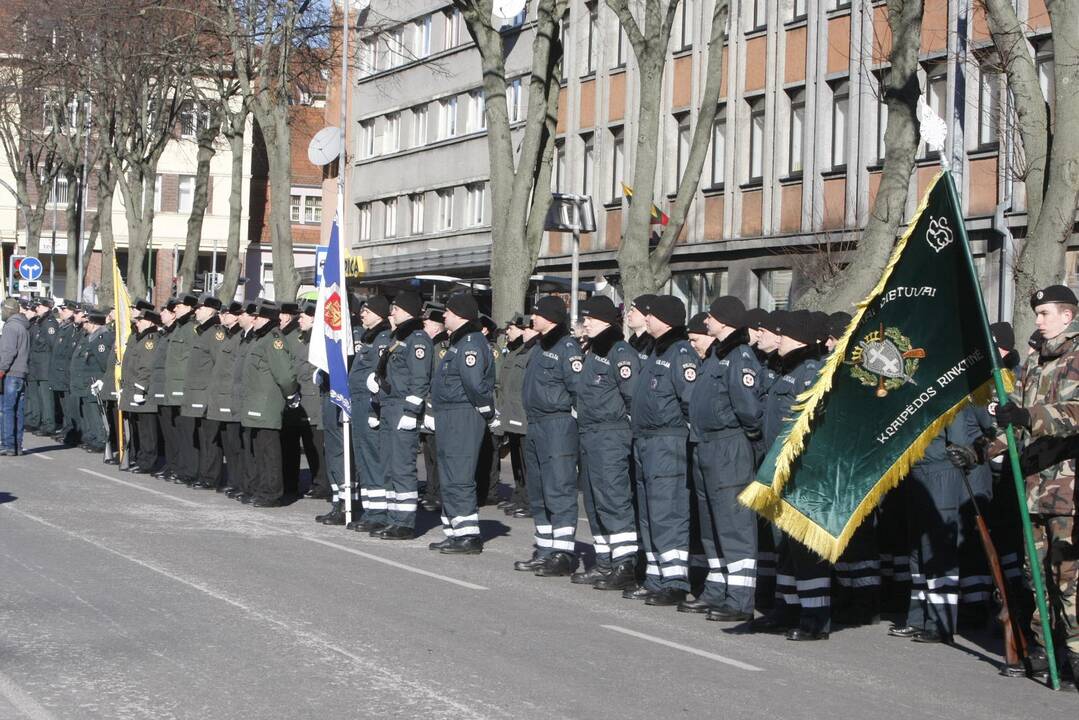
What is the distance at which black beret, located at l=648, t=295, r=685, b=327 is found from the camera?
11.9 meters

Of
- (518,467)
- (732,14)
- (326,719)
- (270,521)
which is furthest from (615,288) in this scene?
(326,719)

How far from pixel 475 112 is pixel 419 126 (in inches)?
181

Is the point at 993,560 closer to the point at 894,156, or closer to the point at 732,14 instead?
the point at 894,156

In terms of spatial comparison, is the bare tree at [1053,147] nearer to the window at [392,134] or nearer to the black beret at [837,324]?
the black beret at [837,324]

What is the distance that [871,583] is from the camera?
11.3 metres

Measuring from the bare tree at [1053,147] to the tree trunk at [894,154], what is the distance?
7.28ft

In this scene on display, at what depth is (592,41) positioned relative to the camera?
137 feet

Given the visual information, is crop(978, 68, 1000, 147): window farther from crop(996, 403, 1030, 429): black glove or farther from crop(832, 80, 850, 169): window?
crop(996, 403, 1030, 429): black glove

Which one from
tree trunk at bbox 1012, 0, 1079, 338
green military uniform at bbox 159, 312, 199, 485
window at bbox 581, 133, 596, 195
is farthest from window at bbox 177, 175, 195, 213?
tree trunk at bbox 1012, 0, 1079, 338

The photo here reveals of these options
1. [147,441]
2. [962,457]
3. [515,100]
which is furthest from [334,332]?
[515,100]

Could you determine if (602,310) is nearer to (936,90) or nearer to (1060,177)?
(1060,177)

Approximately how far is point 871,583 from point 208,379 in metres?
10.1

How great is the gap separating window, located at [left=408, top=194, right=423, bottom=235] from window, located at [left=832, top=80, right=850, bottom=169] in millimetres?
22216

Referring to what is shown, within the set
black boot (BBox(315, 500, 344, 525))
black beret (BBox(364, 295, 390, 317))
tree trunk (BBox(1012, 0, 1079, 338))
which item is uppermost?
tree trunk (BBox(1012, 0, 1079, 338))
